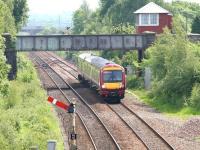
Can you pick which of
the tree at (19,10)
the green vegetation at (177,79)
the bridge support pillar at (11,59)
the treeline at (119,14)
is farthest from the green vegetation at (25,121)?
the treeline at (119,14)

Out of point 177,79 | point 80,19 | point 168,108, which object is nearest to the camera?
point 168,108

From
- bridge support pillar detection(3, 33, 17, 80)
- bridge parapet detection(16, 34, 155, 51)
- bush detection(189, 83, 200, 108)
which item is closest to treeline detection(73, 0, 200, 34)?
bridge parapet detection(16, 34, 155, 51)

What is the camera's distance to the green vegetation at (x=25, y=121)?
78.6 ft

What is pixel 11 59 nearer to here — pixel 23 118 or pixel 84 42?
pixel 84 42

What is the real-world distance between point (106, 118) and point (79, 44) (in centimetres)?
2392

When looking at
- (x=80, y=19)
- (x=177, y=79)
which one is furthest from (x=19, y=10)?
(x=80, y=19)

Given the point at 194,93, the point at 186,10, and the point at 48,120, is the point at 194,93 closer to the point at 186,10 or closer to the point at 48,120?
the point at 48,120

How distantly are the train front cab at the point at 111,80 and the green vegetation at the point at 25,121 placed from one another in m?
4.68

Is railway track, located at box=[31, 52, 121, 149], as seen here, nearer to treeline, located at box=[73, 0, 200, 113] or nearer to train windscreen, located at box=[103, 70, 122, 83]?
train windscreen, located at box=[103, 70, 122, 83]

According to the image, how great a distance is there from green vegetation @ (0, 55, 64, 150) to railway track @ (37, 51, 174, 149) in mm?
4089

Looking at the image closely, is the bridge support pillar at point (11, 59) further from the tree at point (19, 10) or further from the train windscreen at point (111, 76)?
the train windscreen at point (111, 76)

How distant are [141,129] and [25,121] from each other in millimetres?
6282

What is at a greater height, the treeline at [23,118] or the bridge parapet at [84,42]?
the bridge parapet at [84,42]

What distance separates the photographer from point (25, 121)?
3078cm
